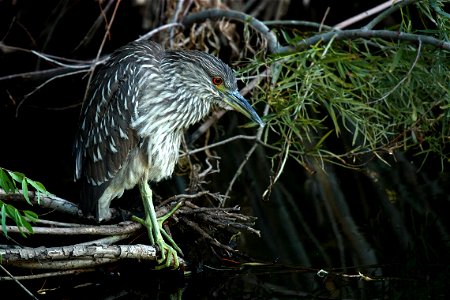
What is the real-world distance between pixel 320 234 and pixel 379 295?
1023 millimetres

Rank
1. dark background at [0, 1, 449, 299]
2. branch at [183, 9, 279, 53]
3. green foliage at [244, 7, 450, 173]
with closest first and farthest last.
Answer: dark background at [0, 1, 449, 299] → green foliage at [244, 7, 450, 173] → branch at [183, 9, 279, 53]

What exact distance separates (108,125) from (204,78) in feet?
1.96

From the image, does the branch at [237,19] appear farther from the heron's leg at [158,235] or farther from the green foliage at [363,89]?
the heron's leg at [158,235]

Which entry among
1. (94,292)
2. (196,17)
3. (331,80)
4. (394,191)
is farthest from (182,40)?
(94,292)

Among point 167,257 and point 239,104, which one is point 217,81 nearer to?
point 239,104

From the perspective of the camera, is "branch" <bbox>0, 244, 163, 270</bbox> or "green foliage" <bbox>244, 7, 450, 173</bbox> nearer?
"branch" <bbox>0, 244, 163, 270</bbox>

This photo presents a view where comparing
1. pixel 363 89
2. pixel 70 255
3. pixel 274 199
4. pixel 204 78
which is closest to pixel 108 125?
pixel 204 78

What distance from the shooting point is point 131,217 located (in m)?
4.66

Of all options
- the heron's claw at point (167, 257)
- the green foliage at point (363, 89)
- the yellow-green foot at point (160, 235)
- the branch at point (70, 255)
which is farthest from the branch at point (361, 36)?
the branch at point (70, 255)

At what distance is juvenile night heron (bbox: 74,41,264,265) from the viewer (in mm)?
4543

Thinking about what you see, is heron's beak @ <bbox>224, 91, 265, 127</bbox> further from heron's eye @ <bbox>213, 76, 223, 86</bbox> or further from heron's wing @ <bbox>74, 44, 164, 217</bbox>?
heron's wing @ <bbox>74, 44, 164, 217</bbox>

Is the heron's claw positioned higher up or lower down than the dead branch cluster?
lower down

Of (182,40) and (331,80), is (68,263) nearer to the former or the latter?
(331,80)

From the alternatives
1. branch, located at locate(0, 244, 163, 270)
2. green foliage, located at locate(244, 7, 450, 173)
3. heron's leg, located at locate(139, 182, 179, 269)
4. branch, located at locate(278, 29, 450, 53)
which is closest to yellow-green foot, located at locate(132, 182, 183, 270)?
heron's leg, located at locate(139, 182, 179, 269)
